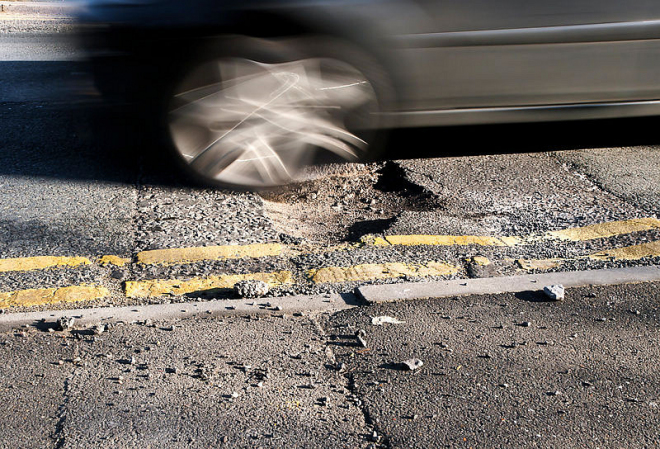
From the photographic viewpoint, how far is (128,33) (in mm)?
4180

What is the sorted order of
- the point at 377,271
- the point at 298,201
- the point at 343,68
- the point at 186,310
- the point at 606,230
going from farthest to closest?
the point at 298,201 < the point at 343,68 < the point at 606,230 < the point at 377,271 < the point at 186,310

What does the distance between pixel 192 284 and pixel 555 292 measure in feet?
5.52

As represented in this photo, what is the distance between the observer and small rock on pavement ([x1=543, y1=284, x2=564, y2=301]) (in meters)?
3.15

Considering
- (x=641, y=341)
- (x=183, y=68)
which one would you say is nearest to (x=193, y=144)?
(x=183, y=68)

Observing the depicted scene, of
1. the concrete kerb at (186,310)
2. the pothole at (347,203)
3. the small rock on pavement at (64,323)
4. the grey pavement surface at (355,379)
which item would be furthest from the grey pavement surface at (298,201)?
the grey pavement surface at (355,379)

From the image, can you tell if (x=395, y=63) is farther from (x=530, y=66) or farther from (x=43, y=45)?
(x=43, y=45)

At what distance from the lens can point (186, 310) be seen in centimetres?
306

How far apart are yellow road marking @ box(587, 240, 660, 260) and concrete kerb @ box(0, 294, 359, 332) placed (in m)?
1.42

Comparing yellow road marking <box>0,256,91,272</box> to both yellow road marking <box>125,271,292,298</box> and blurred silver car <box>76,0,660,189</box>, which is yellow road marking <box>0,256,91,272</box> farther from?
blurred silver car <box>76,0,660,189</box>

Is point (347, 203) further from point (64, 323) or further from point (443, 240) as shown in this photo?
point (64, 323)

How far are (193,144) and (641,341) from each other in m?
2.84

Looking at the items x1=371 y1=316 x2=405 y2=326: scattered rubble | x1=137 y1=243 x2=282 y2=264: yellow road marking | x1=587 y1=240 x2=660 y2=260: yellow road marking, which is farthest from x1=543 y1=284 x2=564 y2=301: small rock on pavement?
x1=137 y1=243 x2=282 y2=264: yellow road marking

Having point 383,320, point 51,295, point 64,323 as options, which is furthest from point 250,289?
point 51,295

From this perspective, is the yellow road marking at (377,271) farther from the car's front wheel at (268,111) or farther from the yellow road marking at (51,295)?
the car's front wheel at (268,111)
